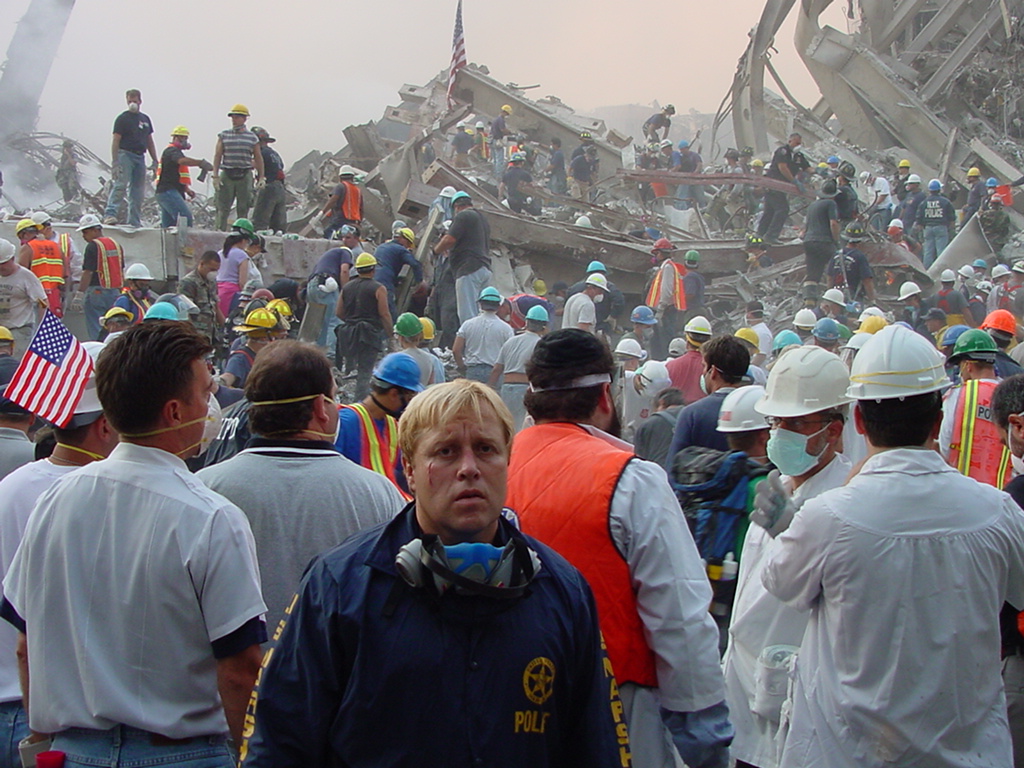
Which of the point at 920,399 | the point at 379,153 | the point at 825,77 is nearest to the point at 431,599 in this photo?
the point at 920,399

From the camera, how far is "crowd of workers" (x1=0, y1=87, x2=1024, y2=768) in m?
1.72

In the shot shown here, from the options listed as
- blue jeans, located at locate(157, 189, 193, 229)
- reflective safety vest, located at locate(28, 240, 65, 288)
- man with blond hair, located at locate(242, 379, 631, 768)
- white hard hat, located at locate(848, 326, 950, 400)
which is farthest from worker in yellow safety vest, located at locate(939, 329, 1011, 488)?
blue jeans, located at locate(157, 189, 193, 229)

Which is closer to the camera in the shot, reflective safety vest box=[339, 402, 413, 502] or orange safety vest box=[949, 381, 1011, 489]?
reflective safety vest box=[339, 402, 413, 502]

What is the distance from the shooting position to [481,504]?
183 centimetres

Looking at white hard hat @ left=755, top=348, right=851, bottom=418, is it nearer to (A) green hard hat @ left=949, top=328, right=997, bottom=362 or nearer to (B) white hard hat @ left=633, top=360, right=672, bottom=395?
(A) green hard hat @ left=949, top=328, right=997, bottom=362

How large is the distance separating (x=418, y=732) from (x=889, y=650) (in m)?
1.23

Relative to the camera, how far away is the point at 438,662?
5.55ft

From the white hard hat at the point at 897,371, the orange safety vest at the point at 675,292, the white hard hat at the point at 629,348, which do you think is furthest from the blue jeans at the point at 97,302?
the white hard hat at the point at 897,371

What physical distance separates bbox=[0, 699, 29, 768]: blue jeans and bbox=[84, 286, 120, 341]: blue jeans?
8521 mm

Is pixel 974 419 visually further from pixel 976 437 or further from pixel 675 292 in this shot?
pixel 675 292

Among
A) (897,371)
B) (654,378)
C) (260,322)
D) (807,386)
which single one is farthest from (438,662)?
(654,378)

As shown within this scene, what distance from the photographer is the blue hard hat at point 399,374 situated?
4609 mm

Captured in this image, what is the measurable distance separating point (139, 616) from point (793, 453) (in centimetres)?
198

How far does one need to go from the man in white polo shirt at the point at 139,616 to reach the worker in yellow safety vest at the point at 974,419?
12.8 feet
